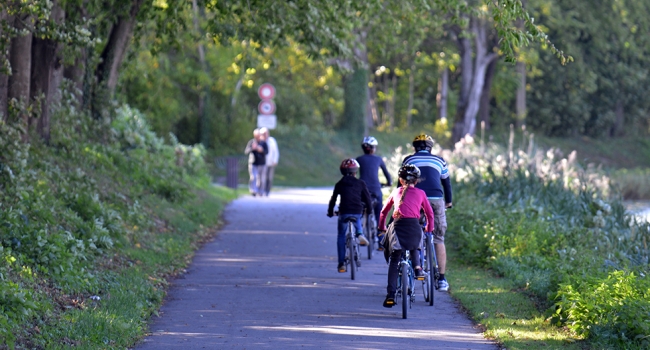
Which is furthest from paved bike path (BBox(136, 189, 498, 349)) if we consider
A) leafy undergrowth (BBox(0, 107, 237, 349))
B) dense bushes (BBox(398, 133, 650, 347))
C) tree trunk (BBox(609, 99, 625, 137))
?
tree trunk (BBox(609, 99, 625, 137))

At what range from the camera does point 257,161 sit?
25.1 m

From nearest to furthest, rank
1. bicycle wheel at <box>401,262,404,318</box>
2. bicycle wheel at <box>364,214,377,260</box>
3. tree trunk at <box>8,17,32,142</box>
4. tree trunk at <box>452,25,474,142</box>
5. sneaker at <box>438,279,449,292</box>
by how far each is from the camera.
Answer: bicycle wheel at <box>401,262,404,318</box>, sneaker at <box>438,279,449,292</box>, tree trunk at <box>8,17,32,142</box>, bicycle wheel at <box>364,214,377,260</box>, tree trunk at <box>452,25,474,142</box>

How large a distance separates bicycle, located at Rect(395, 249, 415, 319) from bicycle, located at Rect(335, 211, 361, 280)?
186 centimetres

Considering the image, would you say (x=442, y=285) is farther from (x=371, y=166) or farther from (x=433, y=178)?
(x=371, y=166)

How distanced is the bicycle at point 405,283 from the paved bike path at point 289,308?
127 mm

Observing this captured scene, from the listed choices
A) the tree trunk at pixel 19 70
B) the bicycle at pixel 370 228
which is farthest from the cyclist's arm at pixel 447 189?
the tree trunk at pixel 19 70

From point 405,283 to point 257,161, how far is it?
15.9 meters

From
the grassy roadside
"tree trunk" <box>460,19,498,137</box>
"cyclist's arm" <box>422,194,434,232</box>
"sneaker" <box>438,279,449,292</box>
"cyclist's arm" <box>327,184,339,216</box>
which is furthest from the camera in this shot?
"tree trunk" <box>460,19,498,137</box>

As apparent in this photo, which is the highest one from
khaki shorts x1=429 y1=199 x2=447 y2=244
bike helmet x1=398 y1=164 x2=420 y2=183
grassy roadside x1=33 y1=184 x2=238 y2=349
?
bike helmet x1=398 y1=164 x2=420 y2=183

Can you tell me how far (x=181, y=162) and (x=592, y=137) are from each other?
40939mm

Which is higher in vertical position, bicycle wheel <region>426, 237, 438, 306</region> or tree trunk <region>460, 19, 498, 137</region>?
tree trunk <region>460, 19, 498, 137</region>

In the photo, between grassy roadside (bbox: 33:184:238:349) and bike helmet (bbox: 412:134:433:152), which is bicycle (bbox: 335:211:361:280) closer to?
bike helmet (bbox: 412:134:433:152)

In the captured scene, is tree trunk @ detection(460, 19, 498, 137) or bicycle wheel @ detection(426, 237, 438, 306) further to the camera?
tree trunk @ detection(460, 19, 498, 137)

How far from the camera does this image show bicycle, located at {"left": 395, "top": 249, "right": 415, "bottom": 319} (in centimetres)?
941
